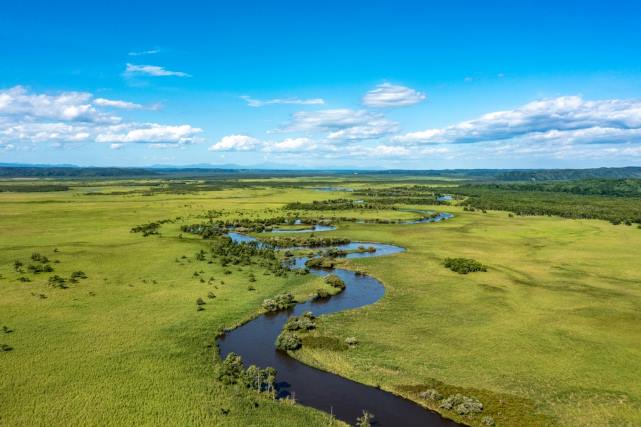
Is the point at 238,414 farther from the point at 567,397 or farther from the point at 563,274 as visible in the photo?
the point at 563,274

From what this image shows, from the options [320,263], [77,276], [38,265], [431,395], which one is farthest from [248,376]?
[38,265]

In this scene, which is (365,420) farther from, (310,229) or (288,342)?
(310,229)

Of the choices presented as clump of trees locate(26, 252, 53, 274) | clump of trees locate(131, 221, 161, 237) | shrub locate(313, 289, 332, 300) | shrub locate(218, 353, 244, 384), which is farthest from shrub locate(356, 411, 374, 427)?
clump of trees locate(131, 221, 161, 237)

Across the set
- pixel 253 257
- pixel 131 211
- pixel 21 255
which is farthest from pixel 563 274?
pixel 131 211

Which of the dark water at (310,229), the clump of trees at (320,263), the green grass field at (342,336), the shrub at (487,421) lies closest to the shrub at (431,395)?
the green grass field at (342,336)

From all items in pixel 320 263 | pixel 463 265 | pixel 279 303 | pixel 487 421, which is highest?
pixel 463 265

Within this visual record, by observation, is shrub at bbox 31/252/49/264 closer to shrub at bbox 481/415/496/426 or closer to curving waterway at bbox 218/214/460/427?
curving waterway at bbox 218/214/460/427
